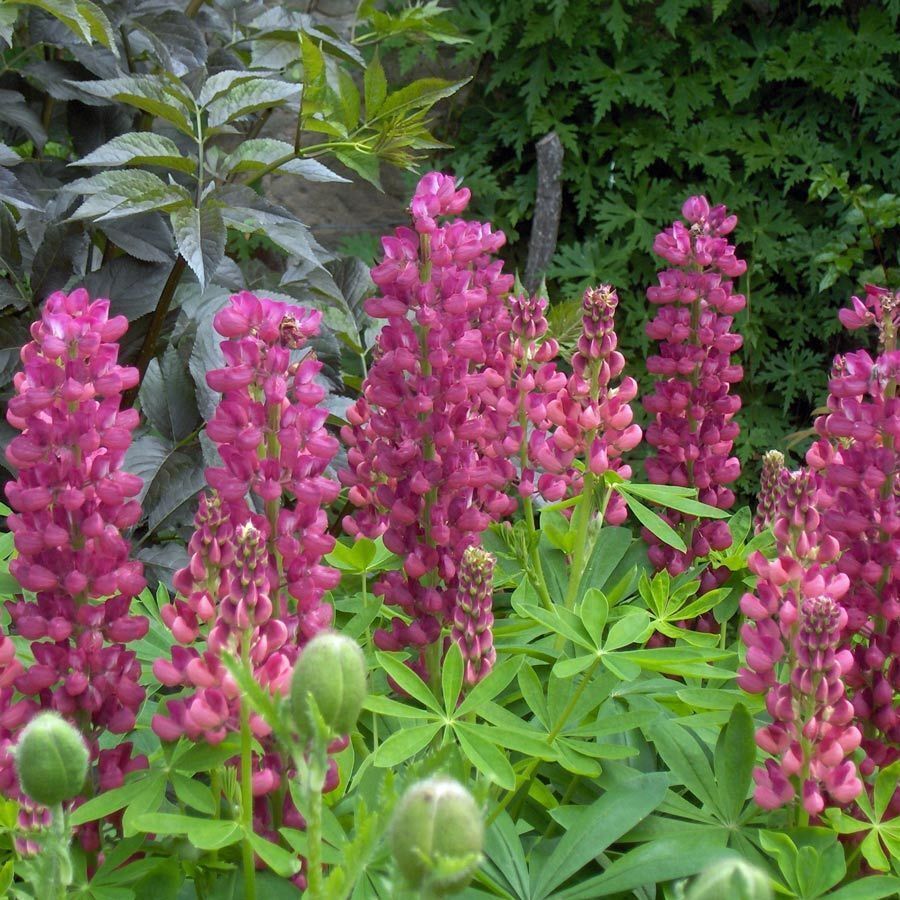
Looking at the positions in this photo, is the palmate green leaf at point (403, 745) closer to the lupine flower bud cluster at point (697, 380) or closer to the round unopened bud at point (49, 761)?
the round unopened bud at point (49, 761)

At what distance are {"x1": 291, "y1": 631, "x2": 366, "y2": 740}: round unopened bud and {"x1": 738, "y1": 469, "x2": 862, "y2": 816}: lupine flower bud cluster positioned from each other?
15.1 inches

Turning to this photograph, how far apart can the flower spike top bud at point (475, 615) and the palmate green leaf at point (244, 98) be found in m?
0.90

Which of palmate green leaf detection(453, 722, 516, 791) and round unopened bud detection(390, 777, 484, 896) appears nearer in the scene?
round unopened bud detection(390, 777, 484, 896)

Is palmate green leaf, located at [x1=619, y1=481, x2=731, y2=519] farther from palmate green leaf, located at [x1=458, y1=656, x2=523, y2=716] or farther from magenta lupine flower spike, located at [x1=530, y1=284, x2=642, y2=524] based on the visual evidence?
palmate green leaf, located at [x1=458, y1=656, x2=523, y2=716]

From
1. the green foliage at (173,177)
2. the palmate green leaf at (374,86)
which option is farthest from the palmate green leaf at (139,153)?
the palmate green leaf at (374,86)

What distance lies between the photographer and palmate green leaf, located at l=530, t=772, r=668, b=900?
870mm

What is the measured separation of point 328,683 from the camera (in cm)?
58

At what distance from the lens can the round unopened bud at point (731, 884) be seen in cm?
43

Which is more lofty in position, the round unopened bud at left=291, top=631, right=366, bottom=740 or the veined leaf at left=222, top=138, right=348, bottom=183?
the round unopened bud at left=291, top=631, right=366, bottom=740

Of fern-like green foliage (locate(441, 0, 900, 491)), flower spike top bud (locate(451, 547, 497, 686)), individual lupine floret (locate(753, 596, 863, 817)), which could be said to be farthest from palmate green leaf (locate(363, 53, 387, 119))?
fern-like green foliage (locate(441, 0, 900, 491))

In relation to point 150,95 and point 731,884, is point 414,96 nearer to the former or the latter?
point 150,95

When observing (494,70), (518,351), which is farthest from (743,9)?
(518,351)

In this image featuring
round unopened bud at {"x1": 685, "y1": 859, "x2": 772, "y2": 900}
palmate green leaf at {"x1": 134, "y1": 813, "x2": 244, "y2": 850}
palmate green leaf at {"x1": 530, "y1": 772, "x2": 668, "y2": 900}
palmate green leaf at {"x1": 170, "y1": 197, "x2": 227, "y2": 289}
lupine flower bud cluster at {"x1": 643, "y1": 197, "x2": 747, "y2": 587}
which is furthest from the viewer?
palmate green leaf at {"x1": 170, "y1": 197, "x2": 227, "y2": 289}

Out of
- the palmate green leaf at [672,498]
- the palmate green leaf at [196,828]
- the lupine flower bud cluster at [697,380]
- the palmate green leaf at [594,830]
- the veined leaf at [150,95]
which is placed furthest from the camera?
the veined leaf at [150,95]
